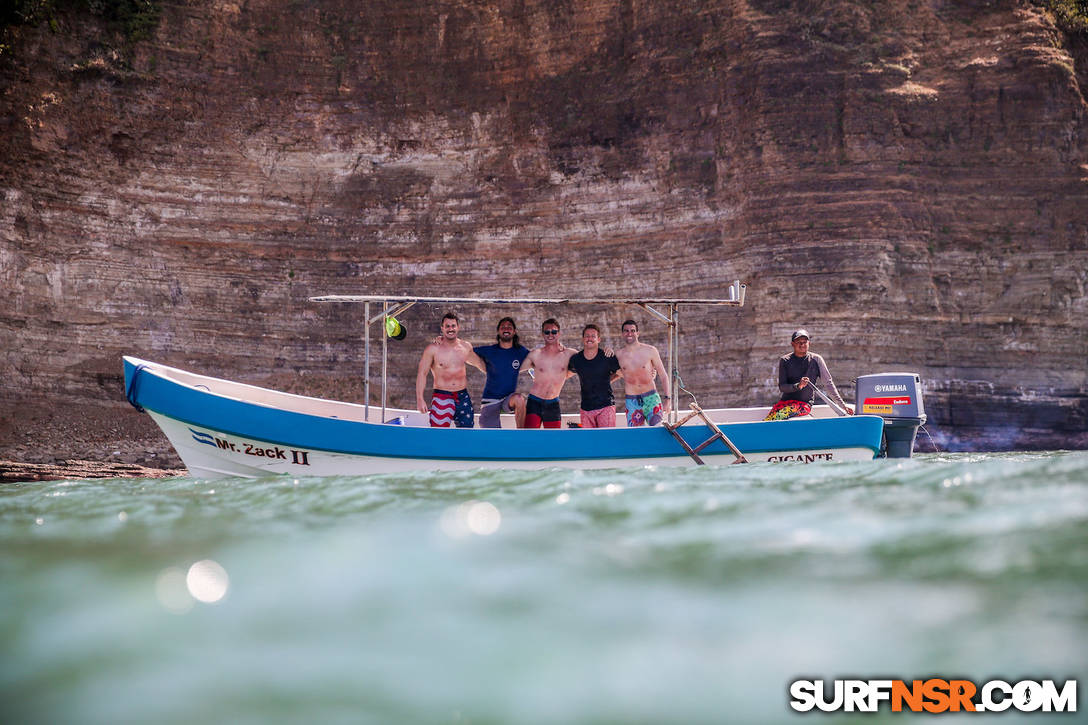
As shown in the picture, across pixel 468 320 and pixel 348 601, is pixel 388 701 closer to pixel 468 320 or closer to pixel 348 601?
pixel 348 601

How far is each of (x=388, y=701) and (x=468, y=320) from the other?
1620 cm

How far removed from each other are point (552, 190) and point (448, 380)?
10.8 meters

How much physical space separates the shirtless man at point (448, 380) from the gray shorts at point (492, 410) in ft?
0.60


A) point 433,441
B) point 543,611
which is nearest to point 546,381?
point 433,441

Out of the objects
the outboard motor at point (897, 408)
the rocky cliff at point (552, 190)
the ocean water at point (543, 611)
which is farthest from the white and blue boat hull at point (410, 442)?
the rocky cliff at point (552, 190)

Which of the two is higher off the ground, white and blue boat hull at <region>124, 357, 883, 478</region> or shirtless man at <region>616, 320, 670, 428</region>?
shirtless man at <region>616, 320, 670, 428</region>

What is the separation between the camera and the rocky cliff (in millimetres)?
16438

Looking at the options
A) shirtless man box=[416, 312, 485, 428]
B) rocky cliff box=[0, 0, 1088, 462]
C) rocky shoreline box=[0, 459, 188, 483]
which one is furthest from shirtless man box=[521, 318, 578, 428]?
rocky cliff box=[0, 0, 1088, 462]

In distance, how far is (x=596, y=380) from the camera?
8555 millimetres

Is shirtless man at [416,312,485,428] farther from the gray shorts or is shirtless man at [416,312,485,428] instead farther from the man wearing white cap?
the man wearing white cap

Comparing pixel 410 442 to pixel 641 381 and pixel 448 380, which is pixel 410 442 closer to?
pixel 448 380

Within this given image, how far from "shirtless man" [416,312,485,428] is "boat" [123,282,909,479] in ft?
1.60

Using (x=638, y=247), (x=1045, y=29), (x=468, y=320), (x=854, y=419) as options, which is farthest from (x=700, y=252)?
(x=854, y=419)

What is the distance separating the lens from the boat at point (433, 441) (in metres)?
8.05
